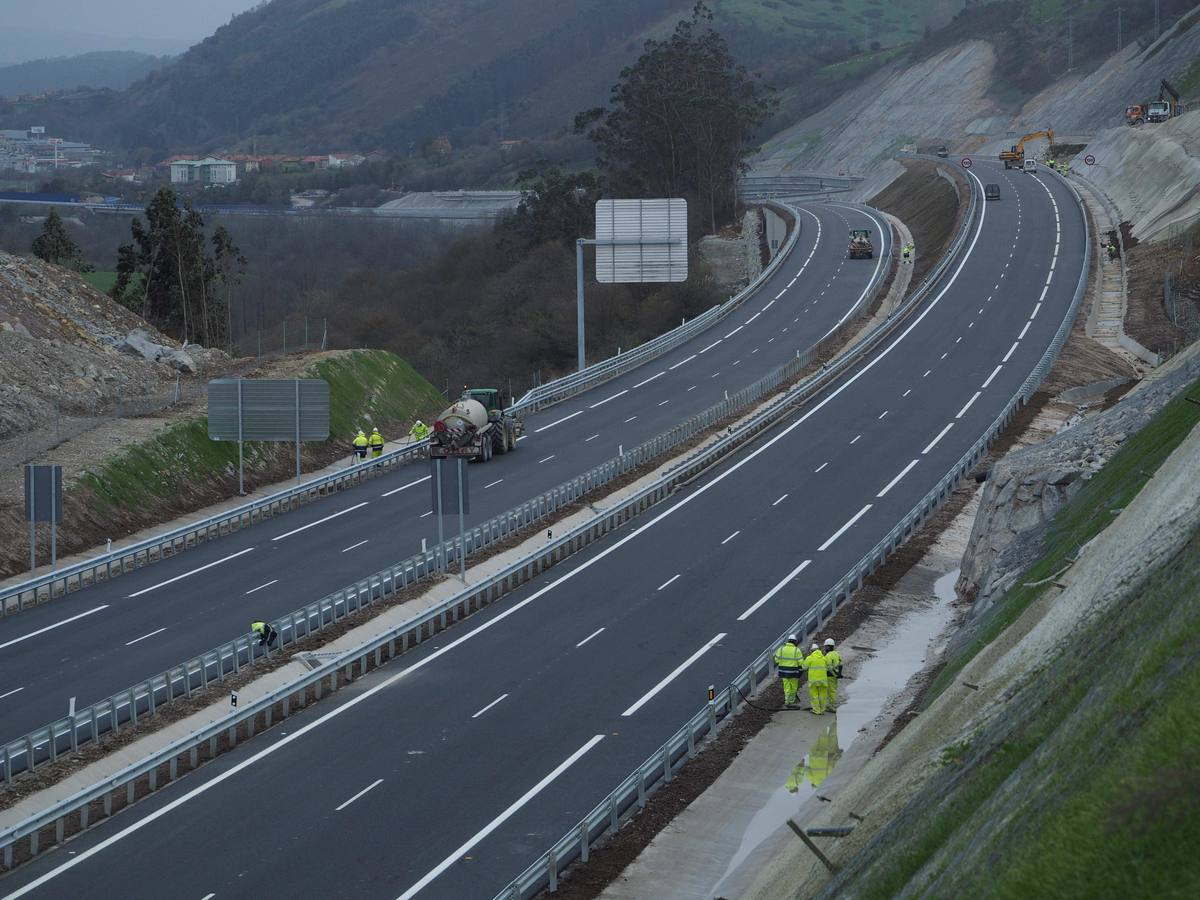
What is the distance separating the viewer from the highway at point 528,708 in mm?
20578

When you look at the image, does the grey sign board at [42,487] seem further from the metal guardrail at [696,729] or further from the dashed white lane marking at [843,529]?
the dashed white lane marking at [843,529]

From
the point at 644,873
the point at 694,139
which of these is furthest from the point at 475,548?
the point at 694,139

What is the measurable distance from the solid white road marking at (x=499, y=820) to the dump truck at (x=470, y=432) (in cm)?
2387

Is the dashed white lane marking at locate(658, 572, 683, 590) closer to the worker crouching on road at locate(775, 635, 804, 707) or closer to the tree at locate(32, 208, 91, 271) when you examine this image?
the worker crouching on road at locate(775, 635, 804, 707)

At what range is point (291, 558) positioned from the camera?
3844 cm

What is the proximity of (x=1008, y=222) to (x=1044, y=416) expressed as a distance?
47523mm

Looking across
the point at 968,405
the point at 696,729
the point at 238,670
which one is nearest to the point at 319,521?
the point at 238,670

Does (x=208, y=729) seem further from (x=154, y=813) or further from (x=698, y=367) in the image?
(x=698, y=367)

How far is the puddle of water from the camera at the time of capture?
21609 mm

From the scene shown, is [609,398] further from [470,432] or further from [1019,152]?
[1019,152]

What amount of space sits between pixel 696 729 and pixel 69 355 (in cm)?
3512

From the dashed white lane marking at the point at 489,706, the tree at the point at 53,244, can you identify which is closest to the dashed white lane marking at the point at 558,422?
the dashed white lane marking at the point at 489,706

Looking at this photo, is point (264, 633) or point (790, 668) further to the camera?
point (264, 633)

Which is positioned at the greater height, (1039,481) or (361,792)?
(1039,481)
